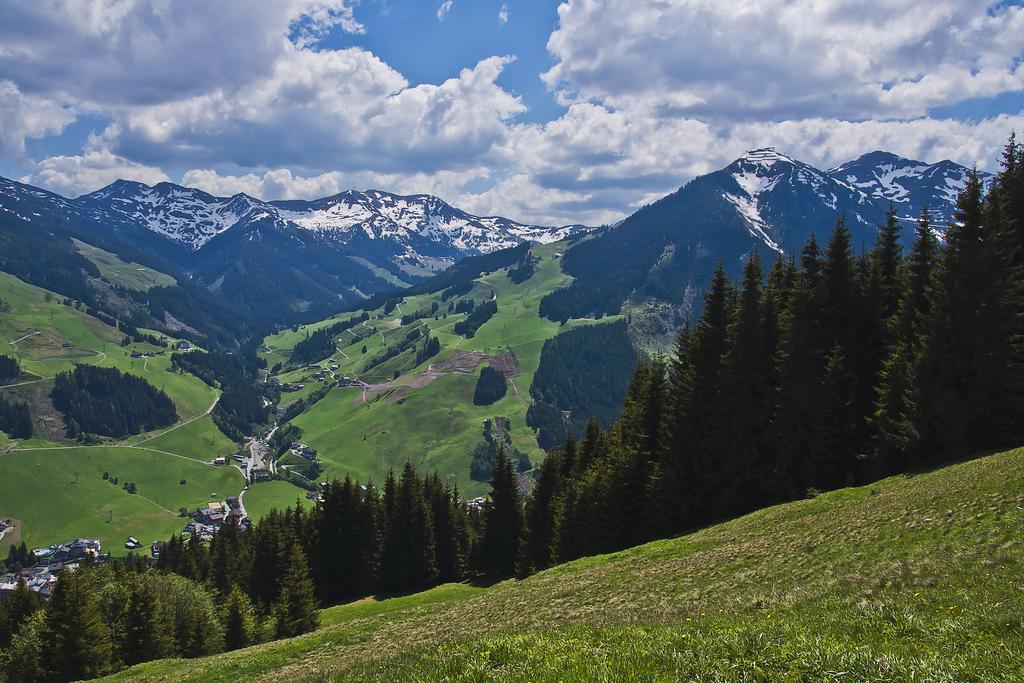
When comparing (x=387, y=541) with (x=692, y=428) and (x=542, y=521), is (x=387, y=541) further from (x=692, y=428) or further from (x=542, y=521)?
(x=692, y=428)

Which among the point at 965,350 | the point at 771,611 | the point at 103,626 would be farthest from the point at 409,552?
the point at 771,611

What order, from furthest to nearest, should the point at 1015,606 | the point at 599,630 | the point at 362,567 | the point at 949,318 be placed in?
the point at 362,567 → the point at 949,318 → the point at 599,630 → the point at 1015,606

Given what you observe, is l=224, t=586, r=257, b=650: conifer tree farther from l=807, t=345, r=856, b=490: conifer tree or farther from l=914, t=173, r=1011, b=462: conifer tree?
l=914, t=173, r=1011, b=462: conifer tree

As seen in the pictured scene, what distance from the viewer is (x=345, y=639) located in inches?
1591

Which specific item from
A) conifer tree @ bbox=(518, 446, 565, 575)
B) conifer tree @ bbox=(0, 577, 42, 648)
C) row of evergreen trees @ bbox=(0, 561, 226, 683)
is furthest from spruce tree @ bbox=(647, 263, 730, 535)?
conifer tree @ bbox=(0, 577, 42, 648)

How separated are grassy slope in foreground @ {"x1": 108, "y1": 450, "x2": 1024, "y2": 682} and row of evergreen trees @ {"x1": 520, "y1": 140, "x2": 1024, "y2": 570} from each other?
24.7 ft

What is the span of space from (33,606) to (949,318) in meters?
100

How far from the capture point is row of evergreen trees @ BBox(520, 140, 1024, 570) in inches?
1542

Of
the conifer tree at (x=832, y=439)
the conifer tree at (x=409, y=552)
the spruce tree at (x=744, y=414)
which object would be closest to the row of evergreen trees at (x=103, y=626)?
the conifer tree at (x=409, y=552)

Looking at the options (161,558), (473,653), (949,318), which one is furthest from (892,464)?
(161,558)

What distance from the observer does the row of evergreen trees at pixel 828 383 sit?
3916 centimetres

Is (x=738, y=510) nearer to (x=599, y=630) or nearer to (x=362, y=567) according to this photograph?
(x=599, y=630)

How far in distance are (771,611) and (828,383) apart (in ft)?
107

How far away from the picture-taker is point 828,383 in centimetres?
4584
